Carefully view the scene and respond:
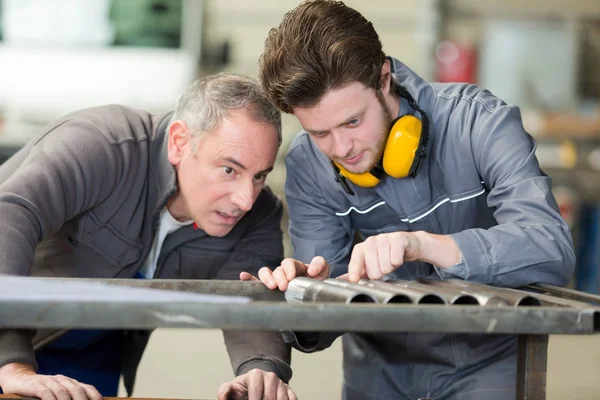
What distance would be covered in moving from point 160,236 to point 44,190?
0.40 metres

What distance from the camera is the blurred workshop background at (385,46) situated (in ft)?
18.1

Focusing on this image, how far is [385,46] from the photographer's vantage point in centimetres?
618

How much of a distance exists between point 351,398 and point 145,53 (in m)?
4.04

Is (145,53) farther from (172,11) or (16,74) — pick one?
(16,74)

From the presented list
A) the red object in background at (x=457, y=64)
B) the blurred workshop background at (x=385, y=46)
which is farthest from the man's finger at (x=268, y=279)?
the red object in background at (x=457, y=64)

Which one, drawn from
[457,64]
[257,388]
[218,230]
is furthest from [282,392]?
[457,64]

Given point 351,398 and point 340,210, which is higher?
point 340,210

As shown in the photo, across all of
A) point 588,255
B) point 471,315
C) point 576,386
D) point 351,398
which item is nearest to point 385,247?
point 471,315

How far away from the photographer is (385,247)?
1.43 meters

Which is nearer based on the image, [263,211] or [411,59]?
[263,211]

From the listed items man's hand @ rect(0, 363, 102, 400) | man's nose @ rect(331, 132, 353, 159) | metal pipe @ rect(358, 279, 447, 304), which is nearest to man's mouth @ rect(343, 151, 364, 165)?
man's nose @ rect(331, 132, 353, 159)

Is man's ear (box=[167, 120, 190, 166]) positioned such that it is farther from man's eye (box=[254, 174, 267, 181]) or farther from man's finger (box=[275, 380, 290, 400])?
man's finger (box=[275, 380, 290, 400])

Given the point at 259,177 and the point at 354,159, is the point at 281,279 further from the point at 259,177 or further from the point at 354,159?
the point at 259,177

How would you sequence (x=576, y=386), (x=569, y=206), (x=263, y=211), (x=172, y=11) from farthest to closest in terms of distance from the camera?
(x=172, y=11)
(x=569, y=206)
(x=576, y=386)
(x=263, y=211)
